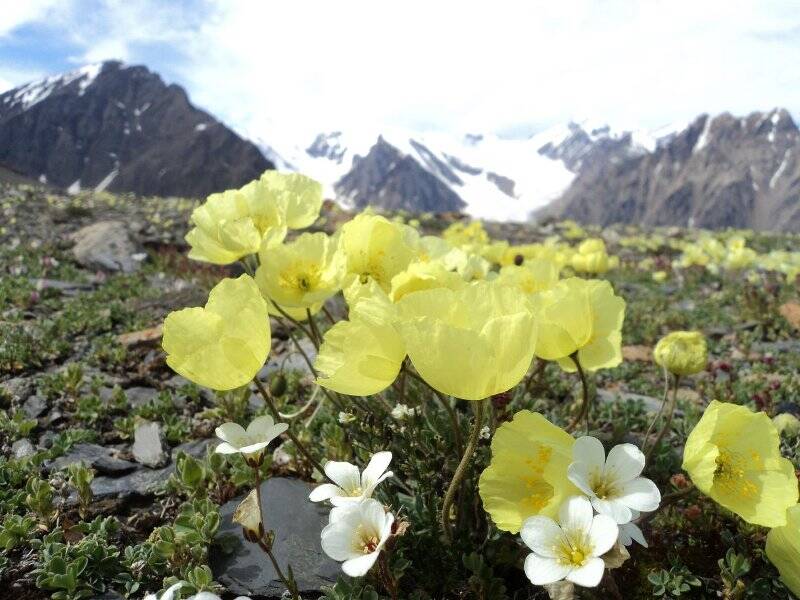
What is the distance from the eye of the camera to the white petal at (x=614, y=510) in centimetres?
124

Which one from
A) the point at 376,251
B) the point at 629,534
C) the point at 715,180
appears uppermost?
the point at 376,251

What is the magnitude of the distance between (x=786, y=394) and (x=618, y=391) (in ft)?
3.43

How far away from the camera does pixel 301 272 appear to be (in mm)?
1999

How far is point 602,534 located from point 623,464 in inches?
8.3

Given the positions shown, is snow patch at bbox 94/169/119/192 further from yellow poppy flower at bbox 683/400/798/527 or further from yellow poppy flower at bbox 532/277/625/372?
yellow poppy flower at bbox 683/400/798/527

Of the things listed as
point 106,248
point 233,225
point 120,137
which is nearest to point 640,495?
point 233,225

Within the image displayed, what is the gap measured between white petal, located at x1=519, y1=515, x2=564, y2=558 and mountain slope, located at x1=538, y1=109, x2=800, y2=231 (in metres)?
187

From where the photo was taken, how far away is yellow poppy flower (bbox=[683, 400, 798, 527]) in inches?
56.6

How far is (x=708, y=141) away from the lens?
192250 millimetres

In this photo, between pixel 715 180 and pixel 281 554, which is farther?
pixel 715 180

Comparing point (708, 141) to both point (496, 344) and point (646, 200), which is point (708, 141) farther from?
point (496, 344)

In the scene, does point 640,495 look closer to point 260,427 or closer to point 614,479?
point 614,479

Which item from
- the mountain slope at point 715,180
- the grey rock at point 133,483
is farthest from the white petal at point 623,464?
the mountain slope at point 715,180

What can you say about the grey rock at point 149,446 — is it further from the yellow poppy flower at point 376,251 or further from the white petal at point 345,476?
the white petal at point 345,476
